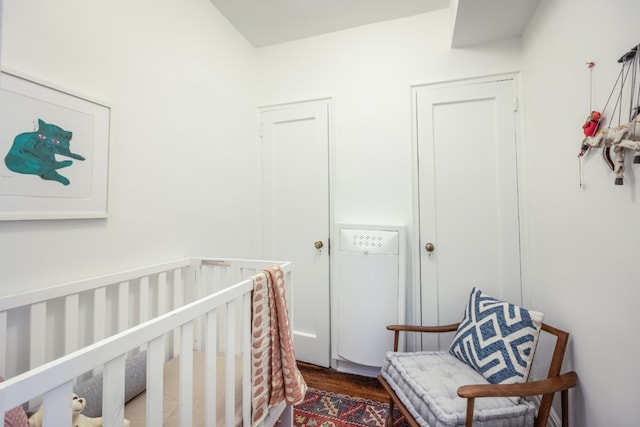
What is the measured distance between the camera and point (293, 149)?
7.45 feet

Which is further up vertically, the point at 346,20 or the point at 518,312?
the point at 346,20

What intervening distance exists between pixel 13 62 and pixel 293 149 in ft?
5.20

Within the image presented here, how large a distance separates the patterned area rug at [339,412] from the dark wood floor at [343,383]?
0.06 metres

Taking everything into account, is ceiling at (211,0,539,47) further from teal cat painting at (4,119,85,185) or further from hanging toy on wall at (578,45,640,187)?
teal cat painting at (4,119,85,185)

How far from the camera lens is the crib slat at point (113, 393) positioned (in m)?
0.60

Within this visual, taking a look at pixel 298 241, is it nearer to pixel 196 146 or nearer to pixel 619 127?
pixel 196 146

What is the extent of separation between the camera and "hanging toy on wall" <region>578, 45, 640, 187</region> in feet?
2.72

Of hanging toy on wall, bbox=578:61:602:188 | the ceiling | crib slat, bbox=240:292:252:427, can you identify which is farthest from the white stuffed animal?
the ceiling

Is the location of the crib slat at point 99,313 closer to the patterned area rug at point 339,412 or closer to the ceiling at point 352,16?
the patterned area rug at point 339,412

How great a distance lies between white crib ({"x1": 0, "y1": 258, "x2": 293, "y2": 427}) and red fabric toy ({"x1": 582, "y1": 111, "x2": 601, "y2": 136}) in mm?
1396

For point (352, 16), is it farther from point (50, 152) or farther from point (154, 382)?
point (154, 382)

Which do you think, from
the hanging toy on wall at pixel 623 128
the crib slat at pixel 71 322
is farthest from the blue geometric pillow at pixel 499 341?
the crib slat at pixel 71 322

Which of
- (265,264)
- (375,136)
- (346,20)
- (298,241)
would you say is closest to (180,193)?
(265,264)

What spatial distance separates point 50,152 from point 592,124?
2.06 metres
